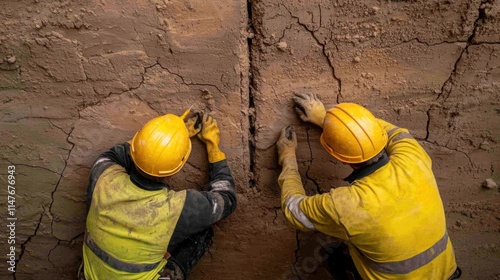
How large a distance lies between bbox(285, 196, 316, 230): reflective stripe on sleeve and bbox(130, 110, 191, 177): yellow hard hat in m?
0.67

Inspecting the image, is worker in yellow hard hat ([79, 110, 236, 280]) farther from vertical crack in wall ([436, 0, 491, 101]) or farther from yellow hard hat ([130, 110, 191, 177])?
vertical crack in wall ([436, 0, 491, 101])

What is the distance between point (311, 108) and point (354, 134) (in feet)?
1.50

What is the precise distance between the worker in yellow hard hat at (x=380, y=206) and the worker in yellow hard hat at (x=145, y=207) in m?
0.55

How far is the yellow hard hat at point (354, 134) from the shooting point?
2.04m

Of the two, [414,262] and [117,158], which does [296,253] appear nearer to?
[414,262]

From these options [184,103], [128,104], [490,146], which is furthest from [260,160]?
[490,146]

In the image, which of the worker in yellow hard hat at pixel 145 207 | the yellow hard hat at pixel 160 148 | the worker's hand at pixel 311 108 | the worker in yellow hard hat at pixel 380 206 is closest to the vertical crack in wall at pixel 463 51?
the worker in yellow hard hat at pixel 380 206

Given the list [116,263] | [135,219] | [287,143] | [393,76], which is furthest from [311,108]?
[116,263]

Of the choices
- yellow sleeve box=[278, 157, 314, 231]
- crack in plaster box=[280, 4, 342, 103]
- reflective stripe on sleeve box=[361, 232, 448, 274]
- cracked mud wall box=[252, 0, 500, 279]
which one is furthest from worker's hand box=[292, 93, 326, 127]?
reflective stripe on sleeve box=[361, 232, 448, 274]

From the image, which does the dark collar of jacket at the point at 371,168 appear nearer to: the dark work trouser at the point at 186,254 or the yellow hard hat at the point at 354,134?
the yellow hard hat at the point at 354,134

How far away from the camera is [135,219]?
A: 7.23 feet

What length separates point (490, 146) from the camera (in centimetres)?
263

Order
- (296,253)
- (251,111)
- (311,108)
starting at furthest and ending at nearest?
(296,253)
(251,111)
(311,108)

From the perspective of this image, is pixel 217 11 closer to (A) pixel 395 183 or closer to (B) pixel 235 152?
(B) pixel 235 152
